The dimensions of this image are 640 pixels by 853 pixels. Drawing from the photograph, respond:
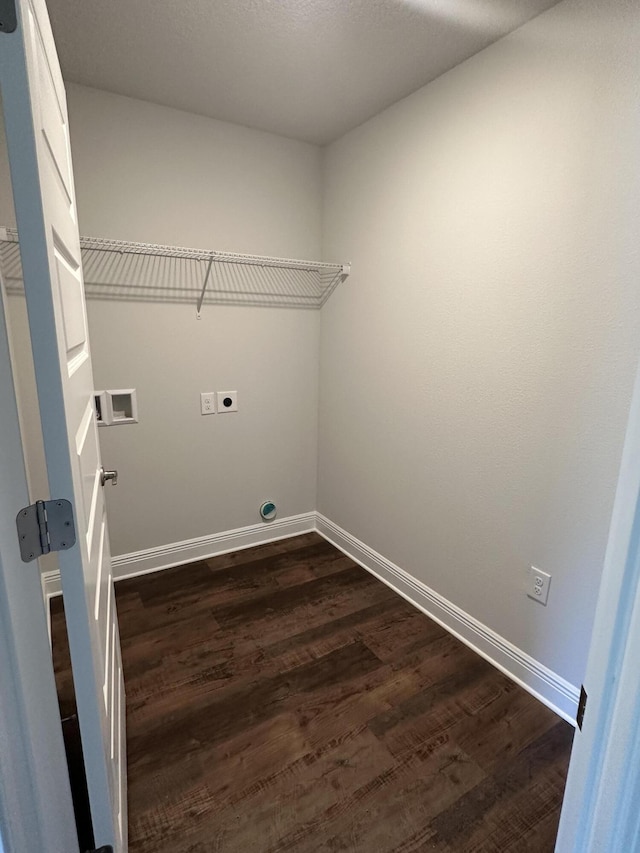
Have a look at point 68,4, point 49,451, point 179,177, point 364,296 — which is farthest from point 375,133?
point 49,451

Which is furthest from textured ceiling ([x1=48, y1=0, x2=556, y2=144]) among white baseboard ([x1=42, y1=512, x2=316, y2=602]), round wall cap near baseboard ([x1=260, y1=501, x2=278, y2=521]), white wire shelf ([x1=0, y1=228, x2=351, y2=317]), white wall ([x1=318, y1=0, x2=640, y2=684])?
white baseboard ([x1=42, y1=512, x2=316, y2=602])

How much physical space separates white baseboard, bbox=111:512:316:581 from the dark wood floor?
0.54 feet

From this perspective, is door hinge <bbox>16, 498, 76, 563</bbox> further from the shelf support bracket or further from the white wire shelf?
the shelf support bracket

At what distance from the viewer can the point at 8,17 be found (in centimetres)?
59

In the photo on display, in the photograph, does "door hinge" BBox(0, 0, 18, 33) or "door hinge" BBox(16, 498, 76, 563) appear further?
"door hinge" BBox(16, 498, 76, 563)

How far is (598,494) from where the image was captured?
1468 mm

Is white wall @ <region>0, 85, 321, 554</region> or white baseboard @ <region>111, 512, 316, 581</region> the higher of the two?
white wall @ <region>0, 85, 321, 554</region>

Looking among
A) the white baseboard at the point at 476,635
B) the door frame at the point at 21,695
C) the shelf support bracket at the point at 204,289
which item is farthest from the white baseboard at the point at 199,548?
the door frame at the point at 21,695

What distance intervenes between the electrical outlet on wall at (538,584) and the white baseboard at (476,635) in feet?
0.86

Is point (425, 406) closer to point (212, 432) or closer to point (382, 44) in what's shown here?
point (212, 432)

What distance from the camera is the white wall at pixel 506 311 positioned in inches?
54.2

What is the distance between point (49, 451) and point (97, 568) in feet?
1.52

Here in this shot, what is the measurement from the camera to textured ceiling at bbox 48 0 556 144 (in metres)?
1.44

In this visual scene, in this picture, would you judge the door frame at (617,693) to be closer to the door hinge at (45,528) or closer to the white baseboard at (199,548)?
the door hinge at (45,528)
